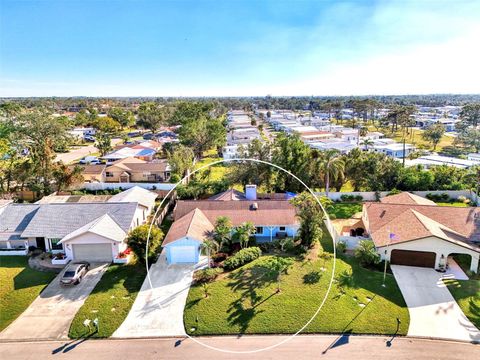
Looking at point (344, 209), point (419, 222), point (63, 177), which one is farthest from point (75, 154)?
point (419, 222)

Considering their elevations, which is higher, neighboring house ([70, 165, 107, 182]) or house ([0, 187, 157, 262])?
neighboring house ([70, 165, 107, 182])

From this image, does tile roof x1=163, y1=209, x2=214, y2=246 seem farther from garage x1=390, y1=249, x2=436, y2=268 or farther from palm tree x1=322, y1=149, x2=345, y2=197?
palm tree x1=322, y1=149, x2=345, y2=197

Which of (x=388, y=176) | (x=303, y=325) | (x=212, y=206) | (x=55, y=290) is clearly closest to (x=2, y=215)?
(x=55, y=290)

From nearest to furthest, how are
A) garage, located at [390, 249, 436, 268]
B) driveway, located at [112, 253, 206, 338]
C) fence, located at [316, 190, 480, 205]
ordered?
driveway, located at [112, 253, 206, 338] < garage, located at [390, 249, 436, 268] < fence, located at [316, 190, 480, 205]

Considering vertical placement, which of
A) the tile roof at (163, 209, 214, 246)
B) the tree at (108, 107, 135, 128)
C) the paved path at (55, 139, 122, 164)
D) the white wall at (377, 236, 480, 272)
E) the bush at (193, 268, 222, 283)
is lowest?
the bush at (193, 268, 222, 283)

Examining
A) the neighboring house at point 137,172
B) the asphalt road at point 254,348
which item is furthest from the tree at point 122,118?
the asphalt road at point 254,348

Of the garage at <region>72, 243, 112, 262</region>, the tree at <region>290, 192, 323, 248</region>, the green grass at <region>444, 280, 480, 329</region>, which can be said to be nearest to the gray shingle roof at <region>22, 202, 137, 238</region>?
the garage at <region>72, 243, 112, 262</region>
